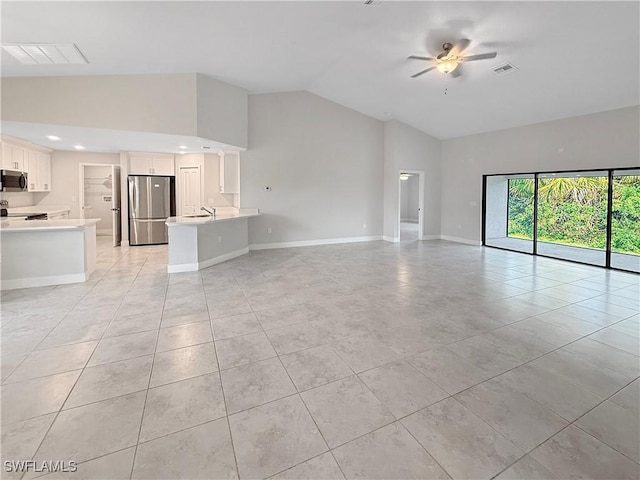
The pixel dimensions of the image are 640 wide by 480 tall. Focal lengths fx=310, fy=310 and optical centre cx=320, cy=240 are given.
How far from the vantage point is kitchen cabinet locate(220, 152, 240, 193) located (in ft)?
23.8

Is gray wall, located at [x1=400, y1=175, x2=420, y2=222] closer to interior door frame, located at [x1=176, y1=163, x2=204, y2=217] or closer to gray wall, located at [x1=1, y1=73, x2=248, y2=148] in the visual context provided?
interior door frame, located at [x1=176, y1=163, x2=204, y2=217]

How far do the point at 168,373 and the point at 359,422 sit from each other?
4.80 feet

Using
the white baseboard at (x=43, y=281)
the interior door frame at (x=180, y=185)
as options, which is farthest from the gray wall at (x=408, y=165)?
the white baseboard at (x=43, y=281)

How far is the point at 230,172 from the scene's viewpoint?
24.1ft

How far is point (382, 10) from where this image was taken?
408 cm

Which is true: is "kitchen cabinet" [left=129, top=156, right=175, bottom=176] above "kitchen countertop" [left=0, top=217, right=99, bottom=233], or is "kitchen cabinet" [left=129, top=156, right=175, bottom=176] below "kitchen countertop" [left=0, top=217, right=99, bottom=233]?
above

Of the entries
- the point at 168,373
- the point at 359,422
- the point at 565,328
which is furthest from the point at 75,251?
the point at 565,328

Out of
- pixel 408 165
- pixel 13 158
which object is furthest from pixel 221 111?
pixel 408 165

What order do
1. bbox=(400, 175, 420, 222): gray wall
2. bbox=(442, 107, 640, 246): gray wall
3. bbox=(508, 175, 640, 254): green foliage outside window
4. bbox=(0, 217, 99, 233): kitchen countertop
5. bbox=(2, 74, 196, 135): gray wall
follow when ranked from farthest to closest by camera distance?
bbox=(400, 175, 420, 222): gray wall → bbox=(508, 175, 640, 254): green foliage outside window → bbox=(442, 107, 640, 246): gray wall → bbox=(2, 74, 196, 135): gray wall → bbox=(0, 217, 99, 233): kitchen countertop

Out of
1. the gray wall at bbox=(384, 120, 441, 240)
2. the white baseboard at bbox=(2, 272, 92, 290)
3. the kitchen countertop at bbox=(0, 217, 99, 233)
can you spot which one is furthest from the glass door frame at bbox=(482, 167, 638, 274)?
the white baseboard at bbox=(2, 272, 92, 290)

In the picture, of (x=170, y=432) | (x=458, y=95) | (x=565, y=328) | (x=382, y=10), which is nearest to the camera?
(x=170, y=432)

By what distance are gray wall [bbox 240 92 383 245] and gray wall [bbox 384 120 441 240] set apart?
254mm

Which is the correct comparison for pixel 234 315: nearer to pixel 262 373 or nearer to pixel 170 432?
pixel 262 373

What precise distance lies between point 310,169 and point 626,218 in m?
6.34
